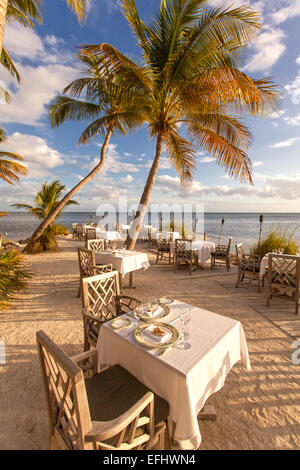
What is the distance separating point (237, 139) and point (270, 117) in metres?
0.95

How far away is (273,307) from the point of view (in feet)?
13.6

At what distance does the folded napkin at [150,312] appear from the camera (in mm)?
1896

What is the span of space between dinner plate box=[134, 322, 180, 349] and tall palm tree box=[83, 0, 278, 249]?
469cm

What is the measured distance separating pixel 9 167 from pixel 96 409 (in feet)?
35.2

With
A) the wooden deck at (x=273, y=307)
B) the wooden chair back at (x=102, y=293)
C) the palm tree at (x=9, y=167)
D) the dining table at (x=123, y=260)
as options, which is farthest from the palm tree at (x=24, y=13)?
the wooden deck at (x=273, y=307)

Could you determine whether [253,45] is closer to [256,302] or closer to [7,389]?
[256,302]

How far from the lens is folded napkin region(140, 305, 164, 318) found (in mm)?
1896

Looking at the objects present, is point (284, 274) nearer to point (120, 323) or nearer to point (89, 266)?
point (120, 323)

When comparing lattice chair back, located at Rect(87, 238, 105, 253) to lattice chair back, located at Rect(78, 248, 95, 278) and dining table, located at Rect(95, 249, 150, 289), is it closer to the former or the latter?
dining table, located at Rect(95, 249, 150, 289)

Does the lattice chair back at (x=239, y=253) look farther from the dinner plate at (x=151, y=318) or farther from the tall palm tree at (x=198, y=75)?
the dinner plate at (x=151, y=318)

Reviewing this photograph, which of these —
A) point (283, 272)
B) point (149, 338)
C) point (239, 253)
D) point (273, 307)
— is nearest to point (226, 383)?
point (149, 338)

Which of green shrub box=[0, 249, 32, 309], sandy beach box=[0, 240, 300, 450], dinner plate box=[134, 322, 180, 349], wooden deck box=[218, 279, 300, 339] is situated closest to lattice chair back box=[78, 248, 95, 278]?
sandy beach box=[0, 240, 300, 450]

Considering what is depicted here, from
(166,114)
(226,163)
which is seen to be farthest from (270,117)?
(166,114)

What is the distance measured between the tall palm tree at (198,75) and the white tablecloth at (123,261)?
1262 millimetres
